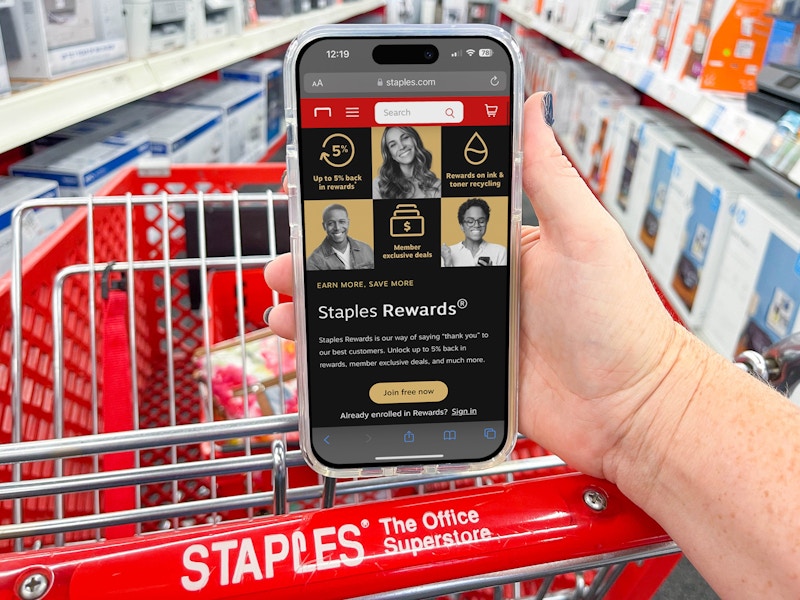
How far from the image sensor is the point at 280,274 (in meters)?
0.60

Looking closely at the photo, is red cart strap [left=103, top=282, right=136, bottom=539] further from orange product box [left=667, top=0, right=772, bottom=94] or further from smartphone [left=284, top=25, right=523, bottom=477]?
orange product box [left=667, top=0, right=772, bottom=94]

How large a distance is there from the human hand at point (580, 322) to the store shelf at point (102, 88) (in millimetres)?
919

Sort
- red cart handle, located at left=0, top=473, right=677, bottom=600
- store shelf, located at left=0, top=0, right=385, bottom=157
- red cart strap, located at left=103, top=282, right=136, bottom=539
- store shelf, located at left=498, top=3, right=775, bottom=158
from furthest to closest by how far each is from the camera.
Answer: store shelf, located at left=498, top=3, right=775, bottom=158, store shelf, located at left=0, top=0, right=385, bottom=157, red cart strap, located at left=103, top=282, right=136, bottom=539, red cart handle, located at left=0, top=473, right=677, bottom=600

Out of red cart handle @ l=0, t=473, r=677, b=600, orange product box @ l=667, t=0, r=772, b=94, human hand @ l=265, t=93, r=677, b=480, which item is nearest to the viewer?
red cart handle @ l=0, t=473, r=677, b=600

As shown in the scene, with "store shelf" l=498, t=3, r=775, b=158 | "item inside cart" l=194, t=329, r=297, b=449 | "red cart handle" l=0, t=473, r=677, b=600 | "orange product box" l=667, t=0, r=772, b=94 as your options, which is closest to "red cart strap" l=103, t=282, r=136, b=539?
"item inside cart" l=194, t=329, r=297, b=449

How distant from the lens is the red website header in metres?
0.49

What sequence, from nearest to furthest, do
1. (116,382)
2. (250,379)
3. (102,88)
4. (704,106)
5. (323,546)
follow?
(323,546)
(116,382)
(250,379)
(102,88)
(704,106)

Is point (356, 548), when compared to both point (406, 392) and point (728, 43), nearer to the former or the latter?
point (406, 392)

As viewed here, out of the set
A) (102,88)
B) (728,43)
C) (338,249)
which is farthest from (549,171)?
(728,43)

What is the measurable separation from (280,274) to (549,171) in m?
0.26

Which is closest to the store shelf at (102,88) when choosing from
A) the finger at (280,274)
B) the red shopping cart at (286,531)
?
the red shopping cart at (286,531)

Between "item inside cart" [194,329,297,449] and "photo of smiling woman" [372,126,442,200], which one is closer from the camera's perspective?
"photo of smiling woman" [372,126,442,200]

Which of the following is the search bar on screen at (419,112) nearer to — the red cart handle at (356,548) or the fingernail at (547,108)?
the fingernail at (547,108)

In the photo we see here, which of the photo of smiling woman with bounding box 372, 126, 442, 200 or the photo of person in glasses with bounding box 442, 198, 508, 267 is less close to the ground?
the photo of smiling woman with bounding box 372, 126, 442, 200
